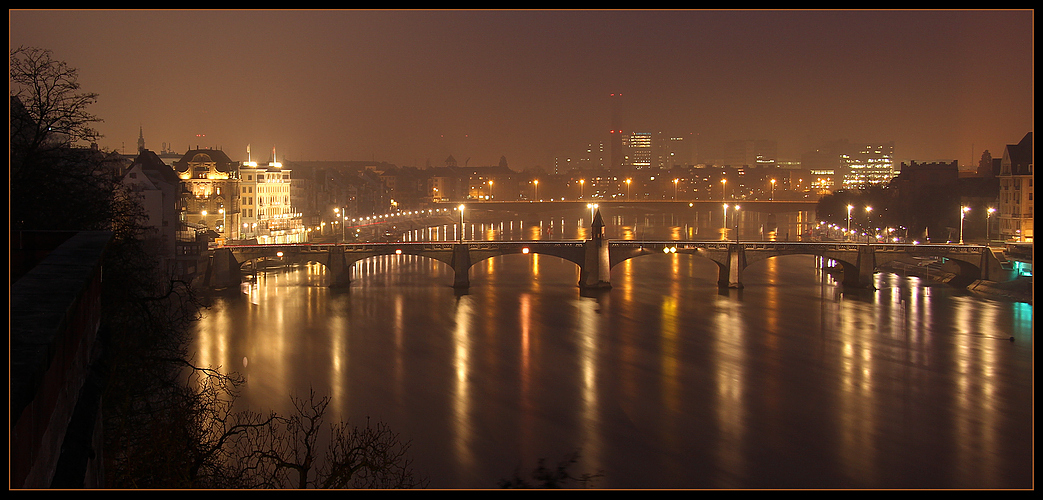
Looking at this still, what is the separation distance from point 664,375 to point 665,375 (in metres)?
0.02

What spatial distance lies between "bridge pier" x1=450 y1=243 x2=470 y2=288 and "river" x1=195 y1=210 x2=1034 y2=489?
0.64 metres

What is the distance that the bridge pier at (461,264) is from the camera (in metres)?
32.8

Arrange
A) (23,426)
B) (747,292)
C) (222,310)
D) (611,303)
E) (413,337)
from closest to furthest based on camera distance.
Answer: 1. (23,426)
2. (413,337)
3. (222,310)
4. (611,303)
5. (747,292)

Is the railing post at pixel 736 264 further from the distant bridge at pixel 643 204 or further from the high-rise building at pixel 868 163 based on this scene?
the high-rise building at pixel 868 163

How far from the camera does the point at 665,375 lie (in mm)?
19328

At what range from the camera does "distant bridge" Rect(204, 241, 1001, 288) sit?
32.7 meters

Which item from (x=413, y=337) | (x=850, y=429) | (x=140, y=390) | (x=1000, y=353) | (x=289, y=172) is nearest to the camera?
(x=140, y=390)

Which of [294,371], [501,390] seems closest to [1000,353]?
[501,390]

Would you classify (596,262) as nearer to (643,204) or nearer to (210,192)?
(210,192)

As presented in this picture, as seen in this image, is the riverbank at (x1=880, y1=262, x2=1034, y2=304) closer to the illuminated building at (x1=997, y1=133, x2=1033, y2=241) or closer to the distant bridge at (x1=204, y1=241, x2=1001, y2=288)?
the distant bridge at (x1=204, y1=241, x2=1001, y2=288)

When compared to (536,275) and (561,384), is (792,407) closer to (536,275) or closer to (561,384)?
(561,384)

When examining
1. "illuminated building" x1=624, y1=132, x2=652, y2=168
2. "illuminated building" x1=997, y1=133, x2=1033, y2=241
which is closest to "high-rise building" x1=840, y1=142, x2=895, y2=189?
"illuminated building" x1=624, y1=132, x2=652, y2=168

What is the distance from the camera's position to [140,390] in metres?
7.84
